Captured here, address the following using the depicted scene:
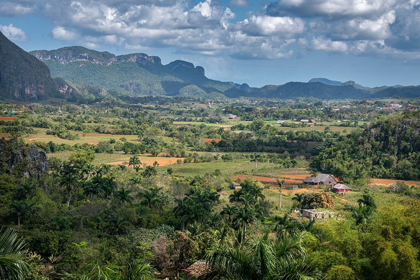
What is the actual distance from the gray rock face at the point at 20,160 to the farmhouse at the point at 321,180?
128ft

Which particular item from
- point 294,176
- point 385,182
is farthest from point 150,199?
point 385,182

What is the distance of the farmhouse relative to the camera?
62438mm

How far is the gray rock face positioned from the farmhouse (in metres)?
38.9

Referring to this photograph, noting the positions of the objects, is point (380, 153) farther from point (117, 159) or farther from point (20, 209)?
point (20, 209)

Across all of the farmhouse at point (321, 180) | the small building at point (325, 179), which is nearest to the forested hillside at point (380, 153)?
the small building at point (325, 179)

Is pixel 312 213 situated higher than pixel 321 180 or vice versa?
pixel 312 213

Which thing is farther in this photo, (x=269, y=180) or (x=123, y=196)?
(x=269, y=180)

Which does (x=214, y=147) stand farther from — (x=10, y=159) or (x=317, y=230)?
(x=317, y=230)

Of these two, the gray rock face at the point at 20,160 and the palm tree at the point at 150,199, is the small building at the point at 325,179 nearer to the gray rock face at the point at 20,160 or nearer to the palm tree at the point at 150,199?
the palm tree at the point at 150,199

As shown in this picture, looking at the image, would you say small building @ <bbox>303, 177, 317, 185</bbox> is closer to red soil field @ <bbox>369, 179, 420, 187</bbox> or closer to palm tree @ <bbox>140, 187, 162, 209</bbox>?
red soil field @ <bbox>369, 179, 420, 187</bbox>

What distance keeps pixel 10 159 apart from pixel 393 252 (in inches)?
1801

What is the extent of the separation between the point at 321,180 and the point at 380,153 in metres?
19.3

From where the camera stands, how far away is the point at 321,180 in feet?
205

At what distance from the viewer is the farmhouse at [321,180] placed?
205 ft
